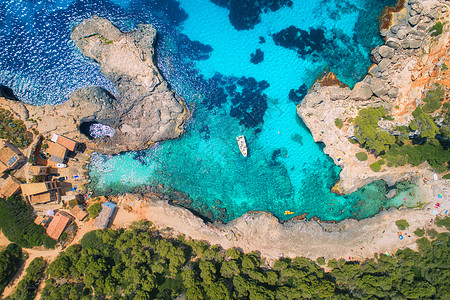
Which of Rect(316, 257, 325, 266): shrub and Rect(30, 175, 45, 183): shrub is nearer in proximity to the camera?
Rect(316, 257, 325, 266): shrub

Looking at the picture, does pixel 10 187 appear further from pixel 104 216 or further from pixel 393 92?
pixel 393 92

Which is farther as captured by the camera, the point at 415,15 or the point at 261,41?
the point at 261,41

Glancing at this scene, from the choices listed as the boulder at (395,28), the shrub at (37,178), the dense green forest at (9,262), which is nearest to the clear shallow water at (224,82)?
the boulder at (395,28)

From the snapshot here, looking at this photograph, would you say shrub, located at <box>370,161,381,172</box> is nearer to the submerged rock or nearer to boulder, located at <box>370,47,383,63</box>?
boulder, located at <box>370,47,383,63</box>

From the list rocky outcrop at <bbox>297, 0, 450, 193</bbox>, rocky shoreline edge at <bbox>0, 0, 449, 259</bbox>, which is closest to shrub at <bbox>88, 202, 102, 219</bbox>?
rocky shoreline edge at <bbox>0, 0, 449, 259</bbox>

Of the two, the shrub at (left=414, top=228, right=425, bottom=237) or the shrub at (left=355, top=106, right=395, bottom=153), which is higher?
the shrub at (left=355, top=106, right=395, bottom=153)

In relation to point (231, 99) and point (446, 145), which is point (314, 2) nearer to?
point (231, 99)

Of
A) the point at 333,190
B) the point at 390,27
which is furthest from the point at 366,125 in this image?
the point at 390,27
